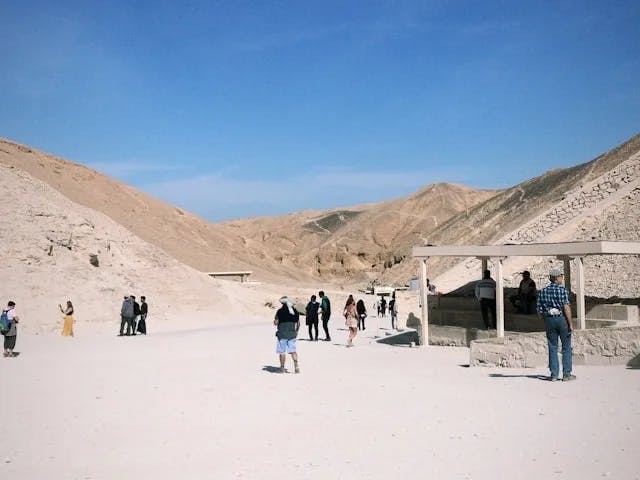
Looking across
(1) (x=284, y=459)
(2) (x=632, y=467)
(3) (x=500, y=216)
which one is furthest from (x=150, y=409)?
(3) (x=500, y=216)

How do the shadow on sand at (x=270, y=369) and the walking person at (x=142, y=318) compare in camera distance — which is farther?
the walking person at (x=142, y=318)

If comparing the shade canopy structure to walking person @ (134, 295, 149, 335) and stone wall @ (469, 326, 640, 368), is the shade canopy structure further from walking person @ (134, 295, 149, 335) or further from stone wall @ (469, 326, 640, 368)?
walking person @ (134, 295, 149, 335)

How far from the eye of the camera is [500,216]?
64.9 metres

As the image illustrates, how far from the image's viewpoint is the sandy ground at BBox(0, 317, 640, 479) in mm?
5941

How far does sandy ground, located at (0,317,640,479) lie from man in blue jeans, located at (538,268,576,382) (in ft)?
1.00

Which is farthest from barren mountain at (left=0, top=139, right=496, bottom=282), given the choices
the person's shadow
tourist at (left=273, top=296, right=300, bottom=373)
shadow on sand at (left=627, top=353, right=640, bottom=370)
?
shadow on sand at (left=627, top=353, right=640, bottom=370)

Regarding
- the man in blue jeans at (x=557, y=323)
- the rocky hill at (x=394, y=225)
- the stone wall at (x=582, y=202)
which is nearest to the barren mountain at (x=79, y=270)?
the rocky hill at (x=394, y=225)

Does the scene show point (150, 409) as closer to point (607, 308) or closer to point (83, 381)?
point (83, 381)

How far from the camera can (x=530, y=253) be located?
1445 cm

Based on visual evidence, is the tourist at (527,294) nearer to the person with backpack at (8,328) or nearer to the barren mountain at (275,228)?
the person with backpack at (8,328)

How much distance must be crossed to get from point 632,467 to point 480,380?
487cm

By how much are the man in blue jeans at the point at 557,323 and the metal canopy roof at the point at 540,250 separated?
3.72 meters

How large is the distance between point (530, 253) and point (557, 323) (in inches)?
187

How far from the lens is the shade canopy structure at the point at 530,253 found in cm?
1312
